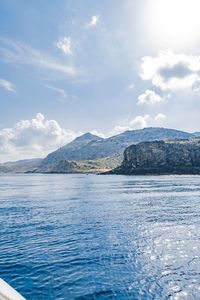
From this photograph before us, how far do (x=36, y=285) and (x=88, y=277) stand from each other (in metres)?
4.16

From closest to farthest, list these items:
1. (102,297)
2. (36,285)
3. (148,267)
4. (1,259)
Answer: (102,297) → (36,285) → (148,267) → (1,259)

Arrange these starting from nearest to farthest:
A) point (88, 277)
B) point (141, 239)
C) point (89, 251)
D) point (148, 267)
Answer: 1. point (88, 277)
2. point (148, 267)
3. point (89, 251)
4. point (141, 239)

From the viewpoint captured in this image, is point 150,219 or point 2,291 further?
point 150,219

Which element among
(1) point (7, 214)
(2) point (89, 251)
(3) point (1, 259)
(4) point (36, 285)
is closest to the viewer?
(4) point (36, 285)

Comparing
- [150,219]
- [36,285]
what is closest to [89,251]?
[36,285]

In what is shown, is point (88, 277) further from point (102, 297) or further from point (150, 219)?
point (150, 219)

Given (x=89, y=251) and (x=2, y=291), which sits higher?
(x=2, y=291)

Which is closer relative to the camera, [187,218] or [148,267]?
[148,267]

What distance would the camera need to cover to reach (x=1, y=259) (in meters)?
29.0

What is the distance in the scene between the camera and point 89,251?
32.2 metres

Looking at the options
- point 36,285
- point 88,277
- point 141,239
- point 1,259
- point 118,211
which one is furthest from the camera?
point 118,211

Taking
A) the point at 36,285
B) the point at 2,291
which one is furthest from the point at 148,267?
the point at 2,291

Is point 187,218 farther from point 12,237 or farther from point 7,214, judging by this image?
point 7,214

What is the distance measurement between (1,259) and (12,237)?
31.1 feet
